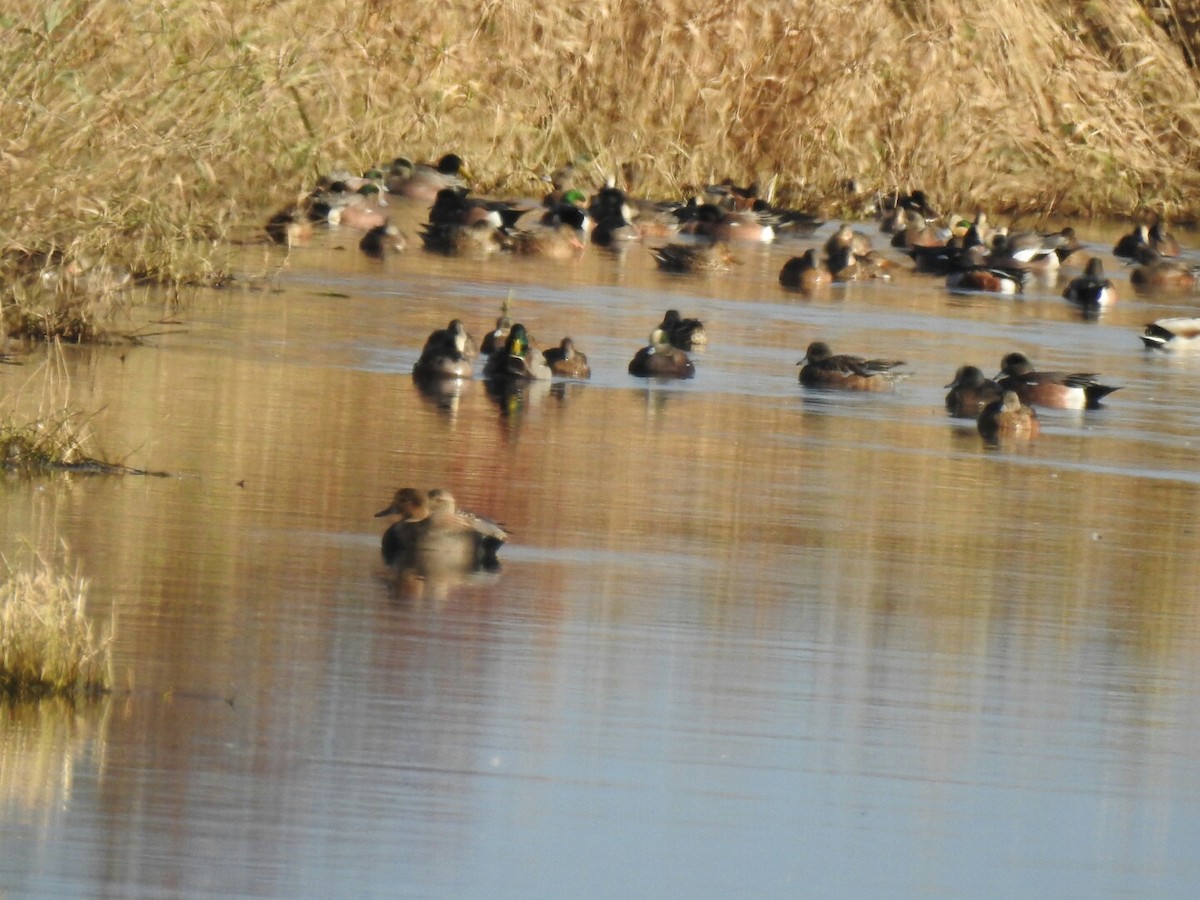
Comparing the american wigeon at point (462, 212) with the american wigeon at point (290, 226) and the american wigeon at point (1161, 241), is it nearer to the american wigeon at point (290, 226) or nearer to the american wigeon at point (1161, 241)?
the american wigeon at point (290, 226)

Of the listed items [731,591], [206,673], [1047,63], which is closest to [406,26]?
[1047,63]

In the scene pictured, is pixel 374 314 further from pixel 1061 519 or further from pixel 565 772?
pixel 565 772

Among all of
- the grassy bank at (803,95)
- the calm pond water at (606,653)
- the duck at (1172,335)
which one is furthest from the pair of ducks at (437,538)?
the grassy bank at (803,95)

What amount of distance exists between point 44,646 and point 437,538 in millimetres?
3118

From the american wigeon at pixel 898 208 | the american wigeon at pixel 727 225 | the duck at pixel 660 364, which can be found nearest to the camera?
the duck at pixel 660 364

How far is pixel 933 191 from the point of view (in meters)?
38.7

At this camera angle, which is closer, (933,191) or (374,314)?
(374,314)

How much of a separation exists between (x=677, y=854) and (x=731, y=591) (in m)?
3.77

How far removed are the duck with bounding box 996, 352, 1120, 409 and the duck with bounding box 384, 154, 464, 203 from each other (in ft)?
52.4

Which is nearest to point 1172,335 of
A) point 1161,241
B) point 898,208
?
point 1161,241

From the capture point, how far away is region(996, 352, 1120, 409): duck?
1880 centimetres

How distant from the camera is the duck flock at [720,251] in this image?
1812 centimetres

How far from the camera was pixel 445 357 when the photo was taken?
17625 millimetres

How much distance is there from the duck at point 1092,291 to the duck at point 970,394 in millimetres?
10282
